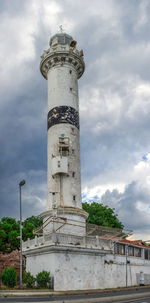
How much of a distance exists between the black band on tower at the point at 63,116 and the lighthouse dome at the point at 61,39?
10681mm

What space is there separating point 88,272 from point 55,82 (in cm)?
2326

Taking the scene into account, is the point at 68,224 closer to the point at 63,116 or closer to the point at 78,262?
the point at 78,262

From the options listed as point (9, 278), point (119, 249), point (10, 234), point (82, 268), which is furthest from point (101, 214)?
point (9, 278)

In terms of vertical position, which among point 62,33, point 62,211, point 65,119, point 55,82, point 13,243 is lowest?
point 13,243

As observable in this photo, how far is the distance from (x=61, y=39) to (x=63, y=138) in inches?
630

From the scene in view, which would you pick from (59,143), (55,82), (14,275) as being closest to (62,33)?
→ (55,82)

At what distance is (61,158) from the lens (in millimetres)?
37812

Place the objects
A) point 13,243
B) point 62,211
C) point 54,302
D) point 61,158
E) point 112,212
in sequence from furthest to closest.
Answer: point 112,212 < point 13,243 < point 61,158 < point 62,211 < point 54,302

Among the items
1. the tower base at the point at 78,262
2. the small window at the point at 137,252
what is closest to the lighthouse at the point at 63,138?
the tower base at the point at 78,262

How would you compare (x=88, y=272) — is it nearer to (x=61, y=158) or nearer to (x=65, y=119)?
(x=61, y=158)

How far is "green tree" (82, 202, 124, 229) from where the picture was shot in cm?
6262

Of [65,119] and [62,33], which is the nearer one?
[65,119]

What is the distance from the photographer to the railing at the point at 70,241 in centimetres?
3008

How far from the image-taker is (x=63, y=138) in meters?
38.8
